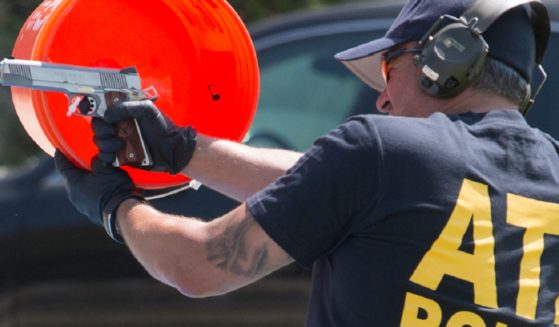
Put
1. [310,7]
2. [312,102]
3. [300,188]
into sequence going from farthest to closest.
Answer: [310,7] → [312,102] → [300,188]

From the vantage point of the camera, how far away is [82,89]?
2656 millimetres

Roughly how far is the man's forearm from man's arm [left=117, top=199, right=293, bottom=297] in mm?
221

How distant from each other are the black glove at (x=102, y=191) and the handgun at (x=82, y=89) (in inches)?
1.5

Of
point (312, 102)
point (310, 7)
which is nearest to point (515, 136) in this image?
point (312, 102)

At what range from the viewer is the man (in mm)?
2350

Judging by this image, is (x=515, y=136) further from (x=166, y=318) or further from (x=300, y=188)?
(x=166, y=318)

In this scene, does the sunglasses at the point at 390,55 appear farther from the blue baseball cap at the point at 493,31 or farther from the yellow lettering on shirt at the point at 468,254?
the yellow lettering on shirt at the point at 468,254

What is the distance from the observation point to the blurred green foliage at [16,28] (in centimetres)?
Result: 790

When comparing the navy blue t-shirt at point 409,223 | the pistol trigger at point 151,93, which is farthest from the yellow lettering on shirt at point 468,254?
the pistol trigger at point 151,93

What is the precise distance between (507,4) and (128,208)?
2.97 ft

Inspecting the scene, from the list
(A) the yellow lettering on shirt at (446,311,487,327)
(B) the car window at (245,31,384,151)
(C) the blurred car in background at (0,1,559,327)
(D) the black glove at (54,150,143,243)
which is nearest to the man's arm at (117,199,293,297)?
(D) the black glove at (54,150,143,243)

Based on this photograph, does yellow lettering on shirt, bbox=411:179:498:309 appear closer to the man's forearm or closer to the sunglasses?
the sunglasses

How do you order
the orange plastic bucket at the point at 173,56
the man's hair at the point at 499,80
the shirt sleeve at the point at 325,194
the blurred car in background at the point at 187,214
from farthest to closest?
the blurred car in background at the point at 187,214
the orange plastic bucket at the point at 173,56
the man's hair at the point at 499,80
the shirt sleeve at the point at 325,194

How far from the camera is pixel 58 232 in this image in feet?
15.6
